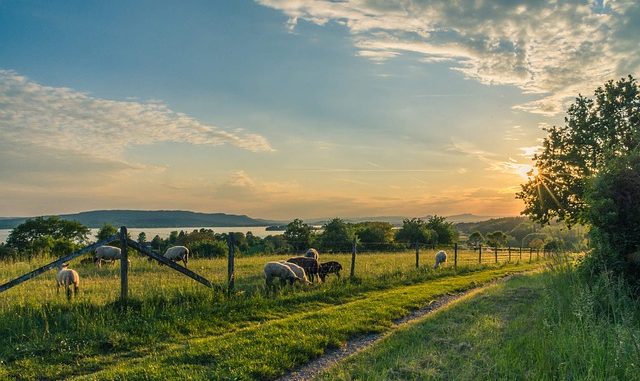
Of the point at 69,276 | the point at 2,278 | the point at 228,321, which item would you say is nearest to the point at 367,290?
the point at 228,321

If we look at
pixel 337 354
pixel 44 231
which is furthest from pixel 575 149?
pixel 44 231

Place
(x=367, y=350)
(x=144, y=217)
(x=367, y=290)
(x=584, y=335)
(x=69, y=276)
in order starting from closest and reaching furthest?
(x=584, y=335), (x=367, y=350), (x=69, y=276), (x=367, y=290), (x=144, y=217)

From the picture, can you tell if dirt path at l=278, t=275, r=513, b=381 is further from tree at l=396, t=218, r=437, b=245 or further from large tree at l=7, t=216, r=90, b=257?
tree at l=396, t=218, r=437, b=245

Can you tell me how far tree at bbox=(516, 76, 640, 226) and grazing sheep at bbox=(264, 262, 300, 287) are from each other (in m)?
16.2

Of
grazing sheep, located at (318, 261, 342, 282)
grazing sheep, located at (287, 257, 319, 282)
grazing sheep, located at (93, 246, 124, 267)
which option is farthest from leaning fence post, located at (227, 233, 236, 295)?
grazing sheep, located at (93, 246, 124, 267)

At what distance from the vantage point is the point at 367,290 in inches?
691

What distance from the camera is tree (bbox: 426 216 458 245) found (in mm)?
82213

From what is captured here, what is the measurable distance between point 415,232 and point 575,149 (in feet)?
170

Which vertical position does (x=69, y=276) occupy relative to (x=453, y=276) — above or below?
above

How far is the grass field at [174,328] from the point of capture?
773 centimetres

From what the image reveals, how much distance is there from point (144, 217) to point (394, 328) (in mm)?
119279

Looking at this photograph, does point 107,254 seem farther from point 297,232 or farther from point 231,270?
point 297,232

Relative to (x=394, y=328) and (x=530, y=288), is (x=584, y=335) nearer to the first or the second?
(x=394, y=328)

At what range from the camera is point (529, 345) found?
7633 mm
